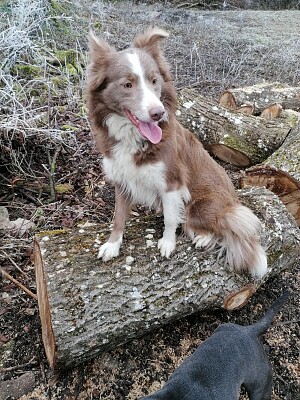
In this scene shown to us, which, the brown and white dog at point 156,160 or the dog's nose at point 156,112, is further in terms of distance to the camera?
the brown and white dog at point 156,160

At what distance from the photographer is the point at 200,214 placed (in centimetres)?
342

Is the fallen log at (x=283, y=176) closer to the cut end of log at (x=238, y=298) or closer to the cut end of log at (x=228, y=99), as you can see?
the cut end of log at (x=238, y=298)

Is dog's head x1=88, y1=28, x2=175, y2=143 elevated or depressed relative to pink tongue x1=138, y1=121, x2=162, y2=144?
elevated

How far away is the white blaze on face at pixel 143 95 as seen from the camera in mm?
2771

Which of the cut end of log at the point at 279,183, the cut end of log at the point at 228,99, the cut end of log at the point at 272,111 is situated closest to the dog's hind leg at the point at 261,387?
the cut end of log at the point at 279,183

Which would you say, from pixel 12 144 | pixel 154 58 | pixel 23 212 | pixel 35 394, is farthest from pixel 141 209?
pixel 35 394

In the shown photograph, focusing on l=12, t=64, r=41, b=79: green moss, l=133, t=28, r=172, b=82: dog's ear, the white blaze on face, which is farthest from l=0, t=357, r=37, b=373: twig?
l=12, t=64, r=41, b=79: green moss

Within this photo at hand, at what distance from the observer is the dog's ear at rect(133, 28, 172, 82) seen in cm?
308

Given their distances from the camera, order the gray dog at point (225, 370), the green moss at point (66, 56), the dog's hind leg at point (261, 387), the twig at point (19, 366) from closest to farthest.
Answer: the gray dog at point (225, 370)
the dog's hind leg at point (261, 387)
the twig at point (19, 366)
the green moss at point (66, 56)

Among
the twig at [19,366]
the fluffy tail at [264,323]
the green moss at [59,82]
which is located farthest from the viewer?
the green moss at [59,82]

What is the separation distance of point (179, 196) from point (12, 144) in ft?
7.25

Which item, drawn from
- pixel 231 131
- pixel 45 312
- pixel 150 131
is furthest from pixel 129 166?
pixel 231 131

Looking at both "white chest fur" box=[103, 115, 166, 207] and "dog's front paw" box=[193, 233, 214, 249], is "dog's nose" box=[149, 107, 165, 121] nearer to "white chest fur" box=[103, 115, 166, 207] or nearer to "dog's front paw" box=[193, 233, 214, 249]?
"white chest fur" box=[103, 115, 166, 207]

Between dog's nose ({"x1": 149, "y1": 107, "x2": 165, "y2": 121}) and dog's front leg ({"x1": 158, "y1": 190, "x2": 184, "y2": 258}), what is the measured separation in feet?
2.22
